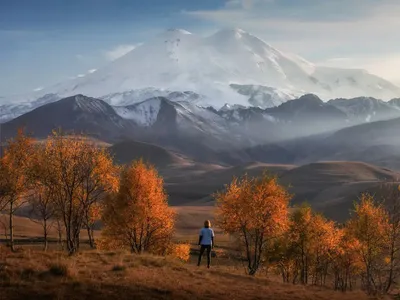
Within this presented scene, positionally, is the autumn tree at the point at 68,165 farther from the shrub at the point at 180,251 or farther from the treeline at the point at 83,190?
the shrub at the point at 180,251

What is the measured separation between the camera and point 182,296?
21391 mm

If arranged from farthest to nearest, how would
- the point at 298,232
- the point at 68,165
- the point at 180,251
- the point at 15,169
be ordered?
1. the point at 298,232
2. the point at 180,251
3. the point at 15,169
4. the point at 68,165

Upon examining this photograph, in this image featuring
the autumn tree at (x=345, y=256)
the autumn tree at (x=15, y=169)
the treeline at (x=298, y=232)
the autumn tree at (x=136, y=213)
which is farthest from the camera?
the autumn tree at (x=345, y=256)

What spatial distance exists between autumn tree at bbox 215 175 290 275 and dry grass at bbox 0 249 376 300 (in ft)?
63.3

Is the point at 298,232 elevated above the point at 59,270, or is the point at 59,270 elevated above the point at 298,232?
the point at 298,232

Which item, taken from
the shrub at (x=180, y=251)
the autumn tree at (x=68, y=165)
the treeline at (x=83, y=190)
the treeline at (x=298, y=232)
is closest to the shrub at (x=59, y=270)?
the treeline at (x=83, y=190)

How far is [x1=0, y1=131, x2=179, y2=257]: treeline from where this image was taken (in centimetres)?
3972

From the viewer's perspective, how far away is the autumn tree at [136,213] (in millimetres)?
53625

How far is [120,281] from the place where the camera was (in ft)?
72.5

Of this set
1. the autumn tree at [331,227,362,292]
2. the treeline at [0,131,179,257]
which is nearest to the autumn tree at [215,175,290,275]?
the treeline at [0,131,179,257]

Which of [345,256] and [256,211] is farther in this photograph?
[345,256]

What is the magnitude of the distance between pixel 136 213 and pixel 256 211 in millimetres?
13711

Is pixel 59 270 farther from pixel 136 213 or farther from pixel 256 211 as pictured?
pixel 136 213

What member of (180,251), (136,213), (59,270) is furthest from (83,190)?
(59,270)
